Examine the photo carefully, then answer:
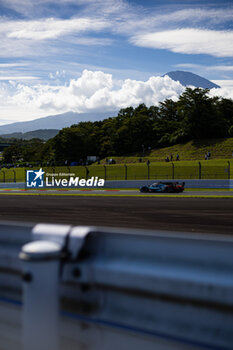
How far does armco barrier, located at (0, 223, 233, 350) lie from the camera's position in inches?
101

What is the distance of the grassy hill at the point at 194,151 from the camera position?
85250 mm

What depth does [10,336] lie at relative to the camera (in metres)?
3.10

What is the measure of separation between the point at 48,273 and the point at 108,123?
129664 mm

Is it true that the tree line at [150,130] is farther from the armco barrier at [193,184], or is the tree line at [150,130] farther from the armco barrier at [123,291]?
the armco barrier at [123,291]

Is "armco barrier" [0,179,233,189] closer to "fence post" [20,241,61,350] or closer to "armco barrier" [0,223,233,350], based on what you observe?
"armco barrier" [0,223,233,350]

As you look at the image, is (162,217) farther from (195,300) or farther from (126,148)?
(126,148)

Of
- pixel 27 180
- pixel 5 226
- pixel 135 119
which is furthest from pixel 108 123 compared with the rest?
pixel 5 226

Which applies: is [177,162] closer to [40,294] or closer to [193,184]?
[193,184]

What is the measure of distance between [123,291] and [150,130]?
111818mm

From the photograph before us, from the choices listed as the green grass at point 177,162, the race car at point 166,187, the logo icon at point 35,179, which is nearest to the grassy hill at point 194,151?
the green grass at point 177,162

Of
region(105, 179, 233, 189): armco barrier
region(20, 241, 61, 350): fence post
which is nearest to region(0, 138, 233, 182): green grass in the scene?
region(105, 179, 233, 189): armco barrier

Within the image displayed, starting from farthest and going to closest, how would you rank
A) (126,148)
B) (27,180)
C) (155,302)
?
(126,148) < (27,180) < (155,302)

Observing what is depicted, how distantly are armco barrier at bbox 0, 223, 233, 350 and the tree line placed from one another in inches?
3816

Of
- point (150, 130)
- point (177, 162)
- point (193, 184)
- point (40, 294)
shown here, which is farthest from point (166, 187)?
point (150, 130)
